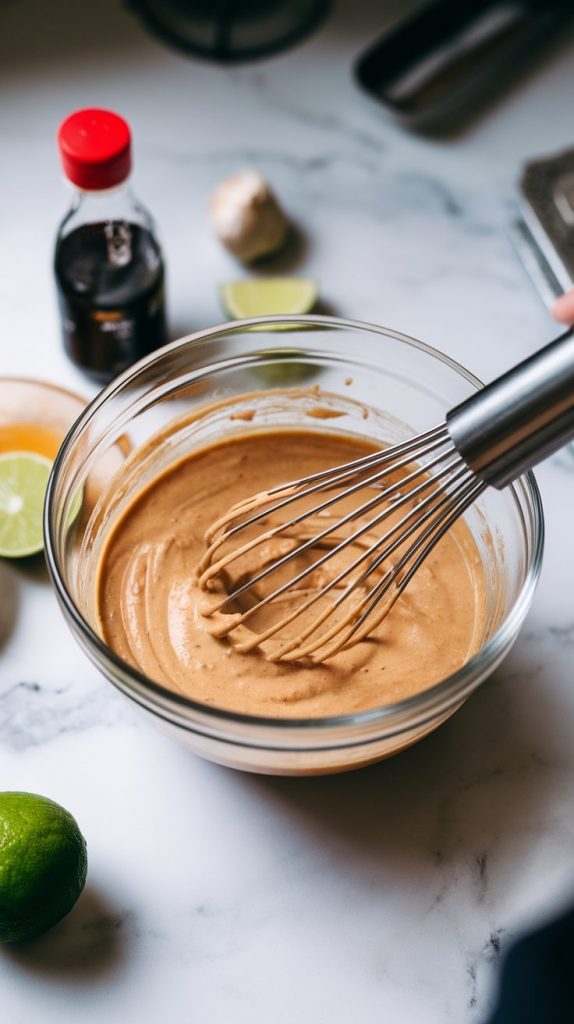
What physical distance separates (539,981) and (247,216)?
107 centimetres

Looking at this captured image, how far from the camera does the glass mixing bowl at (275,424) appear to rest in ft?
3.67

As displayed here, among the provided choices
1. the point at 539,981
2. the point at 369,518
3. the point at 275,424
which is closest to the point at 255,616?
the point at 369,518

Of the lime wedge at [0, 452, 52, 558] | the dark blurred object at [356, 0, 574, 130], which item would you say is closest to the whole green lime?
the lime wedge at [0, 452, 52, 558]

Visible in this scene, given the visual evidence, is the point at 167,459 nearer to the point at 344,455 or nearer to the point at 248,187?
the point at 344,455

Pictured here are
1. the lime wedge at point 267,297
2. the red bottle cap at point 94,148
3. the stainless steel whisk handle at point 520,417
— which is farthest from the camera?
the lime wedge at point 267,297

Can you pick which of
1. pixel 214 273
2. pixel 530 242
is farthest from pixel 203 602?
pixel 530 242

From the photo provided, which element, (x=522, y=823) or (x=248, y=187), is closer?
(x=522, y=823)

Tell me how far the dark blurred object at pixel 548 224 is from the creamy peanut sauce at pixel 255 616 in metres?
0.44

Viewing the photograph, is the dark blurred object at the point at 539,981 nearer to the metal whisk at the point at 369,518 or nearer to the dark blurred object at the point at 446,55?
the metal whisk at the point at 369,518

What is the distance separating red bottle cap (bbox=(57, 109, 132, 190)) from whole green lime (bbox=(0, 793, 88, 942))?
71 centimetres

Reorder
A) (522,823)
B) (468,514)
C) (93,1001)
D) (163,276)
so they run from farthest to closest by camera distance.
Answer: (163,276) → (468,514) → (522,823) → (93,1001)

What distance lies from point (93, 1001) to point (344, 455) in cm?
70

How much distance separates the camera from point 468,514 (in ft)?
4.66

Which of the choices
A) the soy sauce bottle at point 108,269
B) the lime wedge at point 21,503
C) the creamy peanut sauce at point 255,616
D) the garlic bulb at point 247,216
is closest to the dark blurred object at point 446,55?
the garlic bulb at point 247,216
